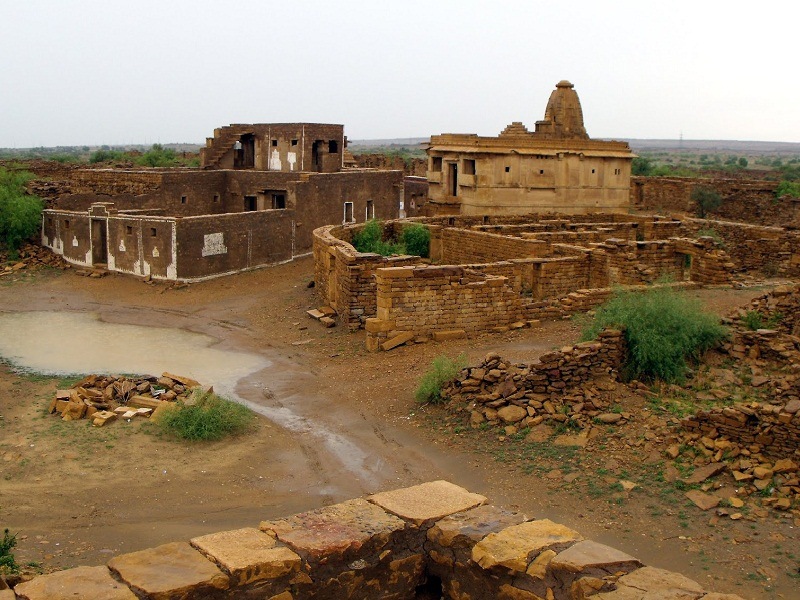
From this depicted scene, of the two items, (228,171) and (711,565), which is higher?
(228,171)

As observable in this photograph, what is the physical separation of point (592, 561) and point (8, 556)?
484 centimetres

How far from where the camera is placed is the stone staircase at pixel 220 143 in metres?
33.9

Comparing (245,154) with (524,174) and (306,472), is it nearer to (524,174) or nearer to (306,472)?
(524,174)

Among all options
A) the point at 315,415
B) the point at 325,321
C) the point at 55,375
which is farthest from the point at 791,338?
the point at 55,375

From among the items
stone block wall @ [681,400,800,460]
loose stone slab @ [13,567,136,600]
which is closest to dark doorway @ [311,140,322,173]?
stone block wall @ [681,400,800,460]

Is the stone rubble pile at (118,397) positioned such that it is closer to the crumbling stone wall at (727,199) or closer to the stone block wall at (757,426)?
the stone block wall at (757,426)

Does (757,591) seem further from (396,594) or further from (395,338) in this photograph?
(395,338)

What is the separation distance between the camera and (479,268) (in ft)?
51.5

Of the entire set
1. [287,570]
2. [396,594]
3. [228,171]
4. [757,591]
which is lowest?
[757,591]

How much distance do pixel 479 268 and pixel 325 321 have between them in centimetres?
337

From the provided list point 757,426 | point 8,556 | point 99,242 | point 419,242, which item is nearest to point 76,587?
point 8,556

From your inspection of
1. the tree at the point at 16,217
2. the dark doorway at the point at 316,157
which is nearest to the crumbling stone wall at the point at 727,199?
the dark doorway at the point at 316,157

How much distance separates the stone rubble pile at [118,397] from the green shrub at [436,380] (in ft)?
10.0

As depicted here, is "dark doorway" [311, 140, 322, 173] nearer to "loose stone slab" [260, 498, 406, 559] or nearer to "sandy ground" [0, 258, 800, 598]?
"sandy ground" [0, 258, 800, 598]
